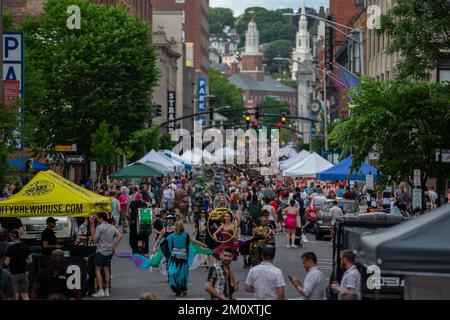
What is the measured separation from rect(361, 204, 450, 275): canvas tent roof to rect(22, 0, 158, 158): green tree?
5320 cm

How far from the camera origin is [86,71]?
64.2m

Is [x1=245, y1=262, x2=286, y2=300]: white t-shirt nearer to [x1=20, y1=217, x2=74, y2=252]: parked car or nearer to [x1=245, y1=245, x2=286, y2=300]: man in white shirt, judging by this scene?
[x1=245, y1=245, x2=286, y2=300]: man in white shirt

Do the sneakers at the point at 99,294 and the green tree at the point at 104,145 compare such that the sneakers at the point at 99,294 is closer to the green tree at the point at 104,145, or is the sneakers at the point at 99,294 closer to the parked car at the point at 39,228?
the parked car at the point at 39,228

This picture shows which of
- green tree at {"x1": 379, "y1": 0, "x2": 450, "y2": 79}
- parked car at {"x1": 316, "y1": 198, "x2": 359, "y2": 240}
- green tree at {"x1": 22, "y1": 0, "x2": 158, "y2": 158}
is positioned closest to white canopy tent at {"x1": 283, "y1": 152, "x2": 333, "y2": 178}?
parked car at {"x1": 316, "y1": 198, "x2": 359, "y2": 240}

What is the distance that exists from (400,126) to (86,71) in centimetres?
3219

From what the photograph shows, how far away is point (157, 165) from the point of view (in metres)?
57.9

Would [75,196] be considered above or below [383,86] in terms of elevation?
below

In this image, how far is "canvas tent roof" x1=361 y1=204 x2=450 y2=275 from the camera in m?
10.8

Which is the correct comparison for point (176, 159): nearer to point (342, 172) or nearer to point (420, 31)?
point (342, 172)

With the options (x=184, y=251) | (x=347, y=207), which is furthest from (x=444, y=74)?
(x=184, y=251)

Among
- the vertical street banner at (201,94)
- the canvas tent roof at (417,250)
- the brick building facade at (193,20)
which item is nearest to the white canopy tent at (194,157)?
the canvas tent roof at (417,250)

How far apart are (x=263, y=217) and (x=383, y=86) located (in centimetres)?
941
